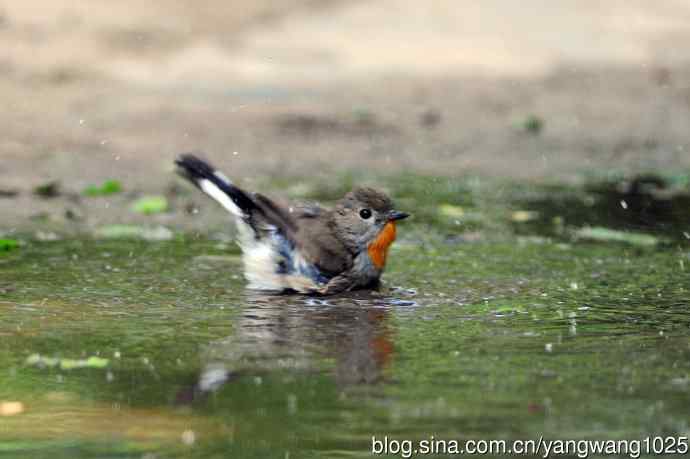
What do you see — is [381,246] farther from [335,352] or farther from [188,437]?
[188,437]

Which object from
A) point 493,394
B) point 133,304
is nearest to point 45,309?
point 133,304

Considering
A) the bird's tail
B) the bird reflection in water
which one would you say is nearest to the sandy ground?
the bird's tail

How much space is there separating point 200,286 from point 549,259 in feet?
6.99

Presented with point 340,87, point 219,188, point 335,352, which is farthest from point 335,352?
point 340,87

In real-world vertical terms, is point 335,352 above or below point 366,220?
below

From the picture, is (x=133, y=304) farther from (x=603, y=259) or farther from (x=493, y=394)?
(x=603, y=259)

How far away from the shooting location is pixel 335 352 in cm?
576

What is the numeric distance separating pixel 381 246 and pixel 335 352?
1.80 meters

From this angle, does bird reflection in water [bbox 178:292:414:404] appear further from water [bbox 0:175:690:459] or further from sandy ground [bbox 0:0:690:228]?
sandy ground [bbox 0:0:690:228]

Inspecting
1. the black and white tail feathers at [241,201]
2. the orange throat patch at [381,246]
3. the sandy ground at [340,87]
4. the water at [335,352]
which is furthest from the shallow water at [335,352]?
the sandy ground at [340,87]

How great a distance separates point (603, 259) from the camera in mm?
8188

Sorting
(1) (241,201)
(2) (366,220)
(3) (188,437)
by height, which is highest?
(1) (241,201)

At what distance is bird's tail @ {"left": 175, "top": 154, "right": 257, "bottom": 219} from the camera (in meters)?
7.35

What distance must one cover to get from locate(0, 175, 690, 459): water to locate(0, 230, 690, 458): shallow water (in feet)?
0.04
